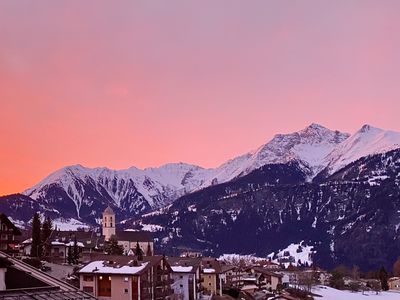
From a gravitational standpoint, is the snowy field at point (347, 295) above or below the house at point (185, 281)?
below

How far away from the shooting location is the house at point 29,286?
19.4 m

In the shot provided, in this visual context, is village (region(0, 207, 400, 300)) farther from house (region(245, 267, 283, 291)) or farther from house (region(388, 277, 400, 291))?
house (region(388, 277, 400, 291))

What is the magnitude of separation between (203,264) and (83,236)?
45.8 meters

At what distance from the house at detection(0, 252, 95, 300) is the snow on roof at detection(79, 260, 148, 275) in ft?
141

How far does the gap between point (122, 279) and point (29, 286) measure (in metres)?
45.1

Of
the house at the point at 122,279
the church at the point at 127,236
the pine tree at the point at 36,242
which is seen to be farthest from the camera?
the church at the point at 127,236

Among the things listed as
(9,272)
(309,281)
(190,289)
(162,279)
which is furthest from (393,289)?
(9,272)

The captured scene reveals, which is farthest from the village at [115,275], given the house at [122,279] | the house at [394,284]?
the house at [394,284]

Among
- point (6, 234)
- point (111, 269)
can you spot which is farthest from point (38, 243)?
point (111, 269)

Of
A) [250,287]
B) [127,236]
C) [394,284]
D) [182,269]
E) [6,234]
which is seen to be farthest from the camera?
[394,284]

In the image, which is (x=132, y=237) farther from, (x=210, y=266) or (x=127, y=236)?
(x=210, y=266)

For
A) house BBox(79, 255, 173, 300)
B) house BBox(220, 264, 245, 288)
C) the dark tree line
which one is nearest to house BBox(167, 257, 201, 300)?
house BBox(79, 255, 173, 300)

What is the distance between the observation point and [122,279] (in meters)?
66.2

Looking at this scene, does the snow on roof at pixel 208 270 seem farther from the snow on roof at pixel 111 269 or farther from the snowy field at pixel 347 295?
the snowy field at pixel 347 295
